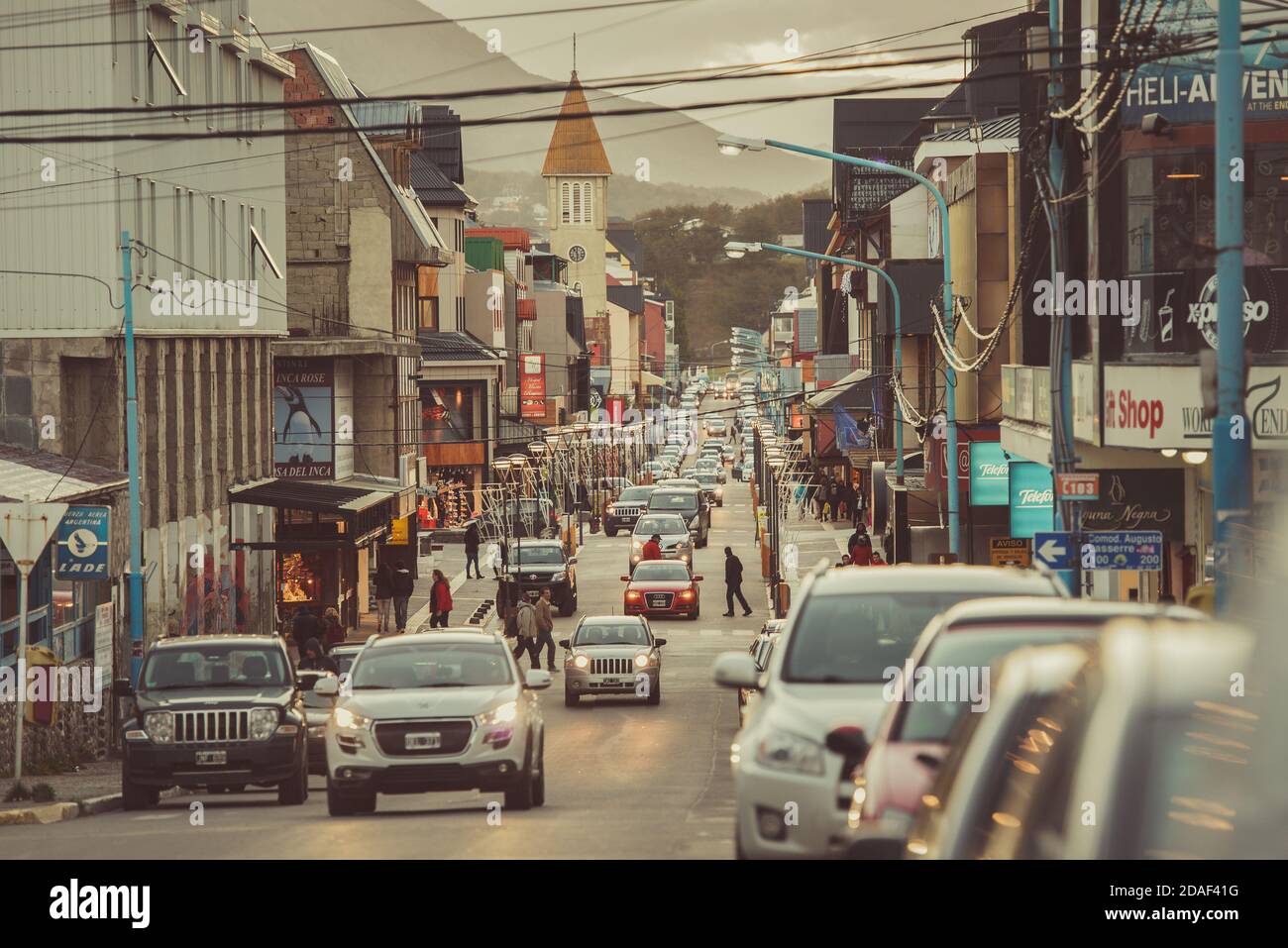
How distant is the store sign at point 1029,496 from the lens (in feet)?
113

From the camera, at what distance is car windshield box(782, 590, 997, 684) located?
11430mm

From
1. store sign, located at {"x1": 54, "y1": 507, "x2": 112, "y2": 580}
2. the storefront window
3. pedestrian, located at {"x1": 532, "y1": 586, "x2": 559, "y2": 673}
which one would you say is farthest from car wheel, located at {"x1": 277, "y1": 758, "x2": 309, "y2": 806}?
pedestrian, located at {"x1": 532, "y1": 586, "x2": 559, "y2": 673}

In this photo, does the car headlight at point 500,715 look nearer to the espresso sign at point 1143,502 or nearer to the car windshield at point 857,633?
the car windshield at point 857,633

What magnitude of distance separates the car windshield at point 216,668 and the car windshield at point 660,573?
30.7 metres

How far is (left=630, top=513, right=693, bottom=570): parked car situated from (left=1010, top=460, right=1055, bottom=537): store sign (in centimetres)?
2503

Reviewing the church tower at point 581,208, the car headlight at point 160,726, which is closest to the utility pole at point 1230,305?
the car headlight at point 160,726

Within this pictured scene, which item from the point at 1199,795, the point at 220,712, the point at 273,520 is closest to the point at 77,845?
the point at 220,712

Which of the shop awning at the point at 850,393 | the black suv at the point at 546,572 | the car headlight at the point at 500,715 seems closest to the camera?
the car headlight at the point at 500,715

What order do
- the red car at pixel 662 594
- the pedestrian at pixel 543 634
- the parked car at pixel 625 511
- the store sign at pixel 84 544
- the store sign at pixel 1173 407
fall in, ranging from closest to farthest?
the store sign at pixel 1173 407 < the store sign at pixel 84 544 < the pedestrian at pixel 543 634 < the red car at pixel 662 594 < the parked car at pixel 625 511

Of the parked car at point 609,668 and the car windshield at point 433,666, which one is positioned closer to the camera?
the car windshield at point 433,666

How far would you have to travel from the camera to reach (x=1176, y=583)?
2930 centimetres

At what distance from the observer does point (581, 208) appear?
156875mm

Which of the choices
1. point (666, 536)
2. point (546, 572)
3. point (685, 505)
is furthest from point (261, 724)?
point (685, 505)
